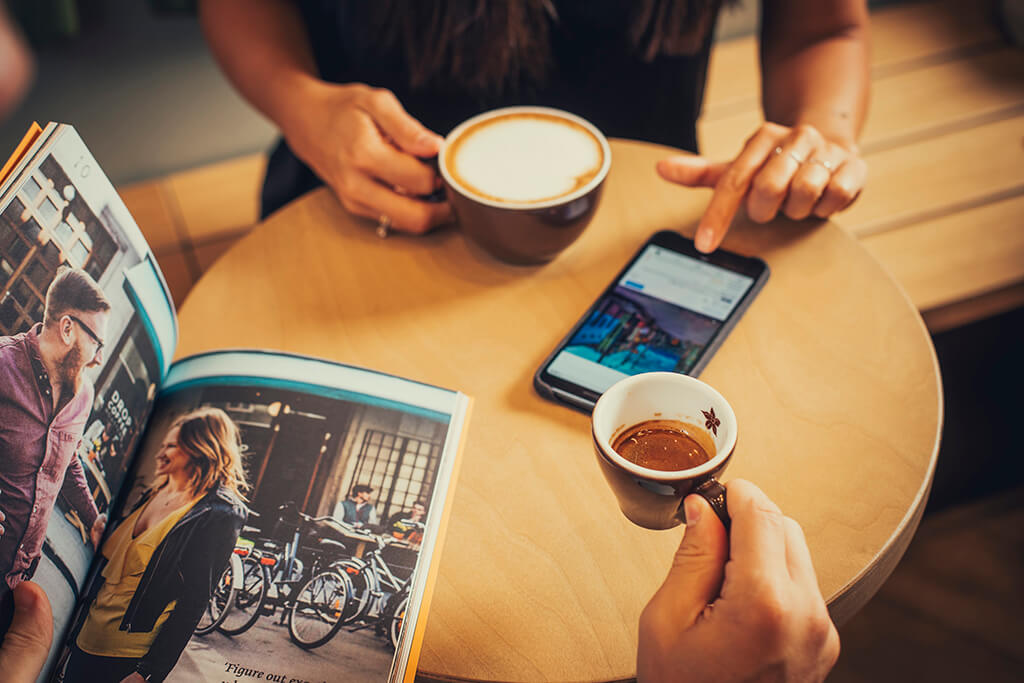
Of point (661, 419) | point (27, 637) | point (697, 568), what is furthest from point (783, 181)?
point (27, 637)

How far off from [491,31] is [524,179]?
12.0 inches

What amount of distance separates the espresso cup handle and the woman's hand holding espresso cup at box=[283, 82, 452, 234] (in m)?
0.41

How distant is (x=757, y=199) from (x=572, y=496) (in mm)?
345

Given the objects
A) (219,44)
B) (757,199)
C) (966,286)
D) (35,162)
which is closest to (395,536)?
(35,162)

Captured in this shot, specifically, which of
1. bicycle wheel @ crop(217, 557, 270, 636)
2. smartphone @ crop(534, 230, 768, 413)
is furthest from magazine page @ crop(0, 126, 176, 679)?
smartphone @ crop(534, 230, 768, 413)

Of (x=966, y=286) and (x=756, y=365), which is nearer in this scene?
(x=756, y=365)

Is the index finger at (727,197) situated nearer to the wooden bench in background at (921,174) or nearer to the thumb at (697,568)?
the thumb at (697,568)

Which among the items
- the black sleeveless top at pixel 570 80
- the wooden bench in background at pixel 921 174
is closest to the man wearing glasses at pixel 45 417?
the black sleeveless top at pixel 570 80

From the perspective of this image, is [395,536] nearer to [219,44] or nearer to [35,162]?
[35,162]

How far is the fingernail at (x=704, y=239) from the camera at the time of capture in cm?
72

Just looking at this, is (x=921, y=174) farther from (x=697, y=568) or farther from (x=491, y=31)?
(x=697, y=568)

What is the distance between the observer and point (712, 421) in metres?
0.52

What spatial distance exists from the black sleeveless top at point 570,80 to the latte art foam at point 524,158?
0.94 feet

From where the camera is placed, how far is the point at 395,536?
534 millimetres
